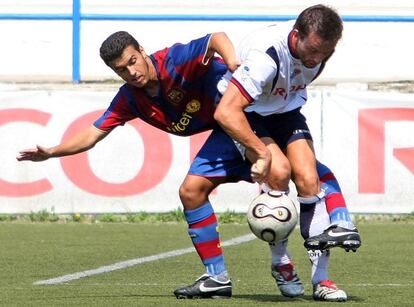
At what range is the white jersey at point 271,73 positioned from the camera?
704cm

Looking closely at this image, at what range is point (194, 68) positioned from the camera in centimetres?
778

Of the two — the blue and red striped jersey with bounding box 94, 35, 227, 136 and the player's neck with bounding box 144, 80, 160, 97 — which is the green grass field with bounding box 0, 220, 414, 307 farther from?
the player's neck with bounding box 144, 80, 160, 97

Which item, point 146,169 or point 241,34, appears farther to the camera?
point 241,34

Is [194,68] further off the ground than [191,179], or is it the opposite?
[194,68]

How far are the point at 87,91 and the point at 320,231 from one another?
239 inches

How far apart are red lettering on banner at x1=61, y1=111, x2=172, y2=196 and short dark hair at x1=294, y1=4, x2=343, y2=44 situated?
20.2 ft

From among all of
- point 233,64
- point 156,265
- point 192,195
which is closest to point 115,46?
point 233,64

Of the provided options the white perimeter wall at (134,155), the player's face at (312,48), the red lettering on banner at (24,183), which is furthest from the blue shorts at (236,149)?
the red lettering on banner at (24,183)

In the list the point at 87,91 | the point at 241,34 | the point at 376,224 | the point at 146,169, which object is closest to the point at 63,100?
the point at 87,91

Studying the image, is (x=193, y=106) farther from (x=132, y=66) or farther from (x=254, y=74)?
(x=254, y=74)

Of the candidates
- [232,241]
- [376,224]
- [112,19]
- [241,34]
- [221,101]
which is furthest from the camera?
[241,34]

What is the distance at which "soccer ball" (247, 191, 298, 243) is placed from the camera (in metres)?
7.27

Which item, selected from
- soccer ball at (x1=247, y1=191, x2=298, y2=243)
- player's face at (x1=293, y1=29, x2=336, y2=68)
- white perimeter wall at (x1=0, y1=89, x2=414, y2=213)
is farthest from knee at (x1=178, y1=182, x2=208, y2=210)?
white perimeter wall at (x1=0, y1=89, x2=414, y2=213)

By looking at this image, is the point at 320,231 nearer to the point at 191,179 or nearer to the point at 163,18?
the point at 191,179
